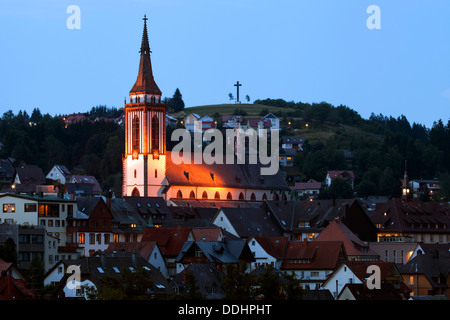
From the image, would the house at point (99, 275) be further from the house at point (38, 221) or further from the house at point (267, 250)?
the house at point (267, 250)

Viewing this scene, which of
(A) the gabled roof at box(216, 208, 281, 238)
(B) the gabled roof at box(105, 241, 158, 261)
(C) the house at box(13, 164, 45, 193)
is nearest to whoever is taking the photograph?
(B) the gabled roof at box(105, 241, 158, 261)

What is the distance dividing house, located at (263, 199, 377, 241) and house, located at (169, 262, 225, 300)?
140ft

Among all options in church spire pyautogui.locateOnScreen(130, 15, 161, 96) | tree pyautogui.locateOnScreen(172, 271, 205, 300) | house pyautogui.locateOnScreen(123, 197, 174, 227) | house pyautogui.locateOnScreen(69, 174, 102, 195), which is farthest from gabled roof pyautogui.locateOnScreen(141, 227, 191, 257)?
house pyautogui.locateOnScreen(69, 174, 102, 195)

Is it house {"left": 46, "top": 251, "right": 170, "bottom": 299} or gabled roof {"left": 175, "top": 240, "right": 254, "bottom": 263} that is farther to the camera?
gabled roof {"left": 175, "top": 240, "right": 254, "bottom": 263}

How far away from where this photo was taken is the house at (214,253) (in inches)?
3597

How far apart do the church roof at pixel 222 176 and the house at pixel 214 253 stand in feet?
150

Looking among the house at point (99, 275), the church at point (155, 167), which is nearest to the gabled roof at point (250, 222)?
the church at point (155, 167)

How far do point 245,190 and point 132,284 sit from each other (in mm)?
90388

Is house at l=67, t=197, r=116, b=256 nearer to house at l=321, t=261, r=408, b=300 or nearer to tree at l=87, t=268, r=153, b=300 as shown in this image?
house at l=321, t=261, r=408, b=300

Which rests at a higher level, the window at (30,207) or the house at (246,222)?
the window at (30,207)

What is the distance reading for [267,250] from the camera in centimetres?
9912

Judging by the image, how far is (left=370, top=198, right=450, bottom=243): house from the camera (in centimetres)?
12825
